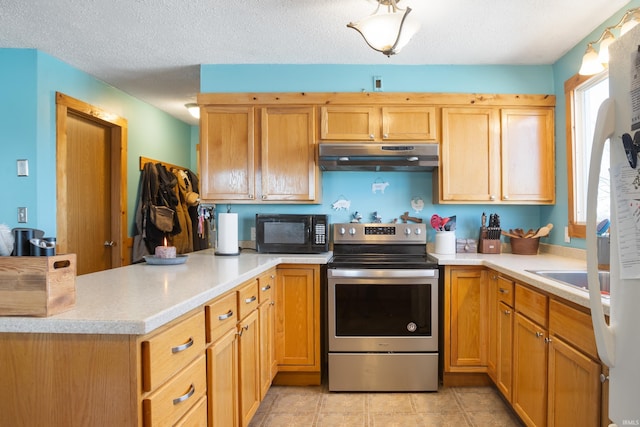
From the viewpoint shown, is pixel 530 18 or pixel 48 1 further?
pixel 530 18

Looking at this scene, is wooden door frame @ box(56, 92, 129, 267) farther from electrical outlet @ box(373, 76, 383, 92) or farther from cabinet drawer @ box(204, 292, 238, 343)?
electrical outlet @ box(373, 76, 383, 92)

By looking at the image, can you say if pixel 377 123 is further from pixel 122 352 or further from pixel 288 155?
pixel 122 352

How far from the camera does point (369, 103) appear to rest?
9.41ft

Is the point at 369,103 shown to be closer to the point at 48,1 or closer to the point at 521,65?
the point at 521,65

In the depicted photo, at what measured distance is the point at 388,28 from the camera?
1890 mm

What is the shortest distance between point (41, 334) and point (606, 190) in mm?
2774

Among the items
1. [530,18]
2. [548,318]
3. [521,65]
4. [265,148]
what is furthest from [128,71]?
[548,318]

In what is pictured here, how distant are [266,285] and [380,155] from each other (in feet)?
3.98

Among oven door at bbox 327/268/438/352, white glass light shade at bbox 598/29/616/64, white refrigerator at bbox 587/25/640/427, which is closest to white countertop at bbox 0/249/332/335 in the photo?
oven door at bbox 327/268/438/352

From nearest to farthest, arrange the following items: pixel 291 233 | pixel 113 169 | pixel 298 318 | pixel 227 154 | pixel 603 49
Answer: pixel 603 49 → pixel 298 318 → pixel 291 233 → pixel 227 154 → pixel 113 169

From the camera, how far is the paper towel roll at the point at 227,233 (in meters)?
2.62

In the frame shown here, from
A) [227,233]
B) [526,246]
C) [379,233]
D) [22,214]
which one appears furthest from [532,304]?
[22,214]

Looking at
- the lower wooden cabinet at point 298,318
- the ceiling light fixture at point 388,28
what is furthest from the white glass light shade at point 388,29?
the lower wooden cabinet at point 298,318

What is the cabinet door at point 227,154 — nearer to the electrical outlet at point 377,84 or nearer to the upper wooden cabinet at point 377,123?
the upper wooden cabinet at point 377,123
